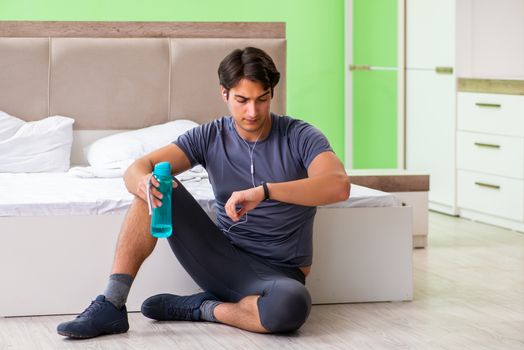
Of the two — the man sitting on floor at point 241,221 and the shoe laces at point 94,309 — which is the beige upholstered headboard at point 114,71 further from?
the shoe laces at point 94,309

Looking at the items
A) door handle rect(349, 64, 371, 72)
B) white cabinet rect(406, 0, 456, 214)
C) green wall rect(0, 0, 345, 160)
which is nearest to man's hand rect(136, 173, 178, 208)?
white cabinet rect(406, 0, 456, 214)

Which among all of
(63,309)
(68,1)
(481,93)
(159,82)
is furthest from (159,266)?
(68,1)

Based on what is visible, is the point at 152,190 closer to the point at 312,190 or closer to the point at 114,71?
the point at 312,190

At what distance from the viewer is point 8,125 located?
4168 mm

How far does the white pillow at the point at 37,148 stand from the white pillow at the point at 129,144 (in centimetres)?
11

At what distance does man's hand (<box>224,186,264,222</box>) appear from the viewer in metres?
2.54

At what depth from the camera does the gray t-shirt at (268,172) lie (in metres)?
2.86

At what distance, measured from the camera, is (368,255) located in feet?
10.6

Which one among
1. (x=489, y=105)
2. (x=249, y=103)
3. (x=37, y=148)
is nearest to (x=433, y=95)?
(x=489, y=105)

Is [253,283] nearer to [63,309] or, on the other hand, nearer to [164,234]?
[164,234]

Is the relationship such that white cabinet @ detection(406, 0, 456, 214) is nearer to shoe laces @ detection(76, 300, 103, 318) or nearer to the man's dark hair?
the man's dark hair

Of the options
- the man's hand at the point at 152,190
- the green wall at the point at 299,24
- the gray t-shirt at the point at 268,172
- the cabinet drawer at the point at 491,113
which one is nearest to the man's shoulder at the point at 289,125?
the gray t-shirt at the point at 268,172

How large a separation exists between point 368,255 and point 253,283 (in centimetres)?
55

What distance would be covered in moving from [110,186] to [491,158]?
2193mm
